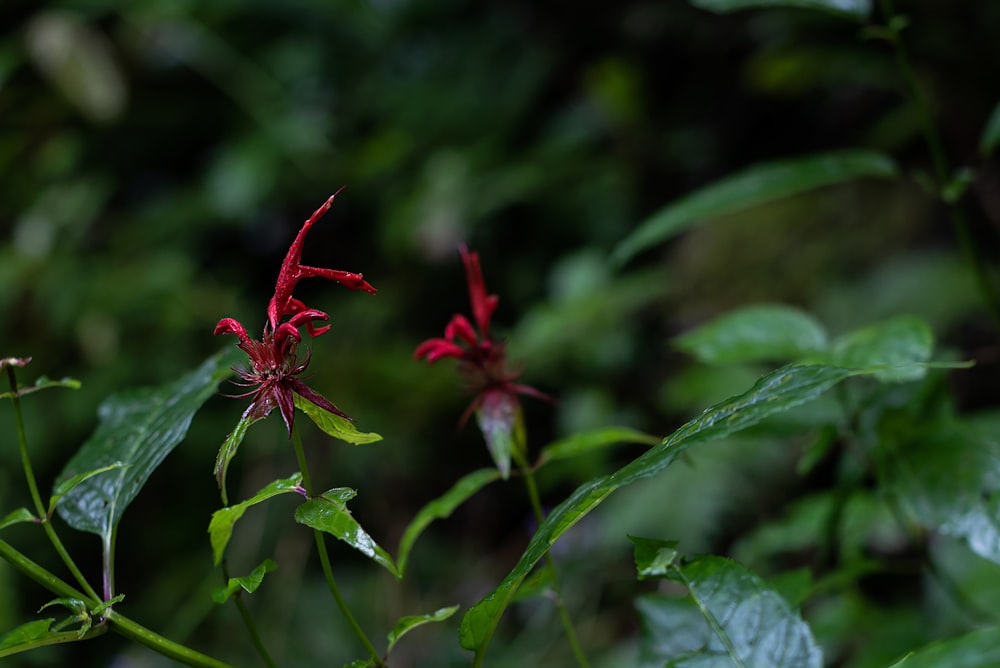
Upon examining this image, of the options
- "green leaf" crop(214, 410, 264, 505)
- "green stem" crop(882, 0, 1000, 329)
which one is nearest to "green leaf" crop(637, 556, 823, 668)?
"green leaf" crop(214, 410, 264, 505)

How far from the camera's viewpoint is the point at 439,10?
3072 mm

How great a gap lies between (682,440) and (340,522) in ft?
0.63

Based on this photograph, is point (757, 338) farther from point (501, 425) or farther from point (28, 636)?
point (28, 636)

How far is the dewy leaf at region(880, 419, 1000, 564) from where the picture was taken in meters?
0.71

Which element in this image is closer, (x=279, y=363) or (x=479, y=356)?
(x=279, y=363)

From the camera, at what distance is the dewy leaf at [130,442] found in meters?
0.60

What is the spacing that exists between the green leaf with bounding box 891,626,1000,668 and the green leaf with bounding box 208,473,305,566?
15.0 inches

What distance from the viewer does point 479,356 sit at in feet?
2.29

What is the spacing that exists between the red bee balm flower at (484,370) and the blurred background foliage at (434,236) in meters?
0.98

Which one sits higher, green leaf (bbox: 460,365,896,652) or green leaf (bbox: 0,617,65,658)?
green leaf (bbox: 460,365,896,652)

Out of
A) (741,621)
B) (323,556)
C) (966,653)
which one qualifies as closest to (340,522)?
(323,556)

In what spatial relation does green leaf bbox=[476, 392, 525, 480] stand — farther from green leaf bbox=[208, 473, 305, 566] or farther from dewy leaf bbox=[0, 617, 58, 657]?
dewy leaf bbox=[0, 617, 58, 657]

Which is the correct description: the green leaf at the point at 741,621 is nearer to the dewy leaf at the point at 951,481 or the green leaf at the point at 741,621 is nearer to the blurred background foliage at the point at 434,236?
the dewy leaf at the point at 951,481

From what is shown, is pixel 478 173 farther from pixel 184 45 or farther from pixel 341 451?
pixel 184 45
